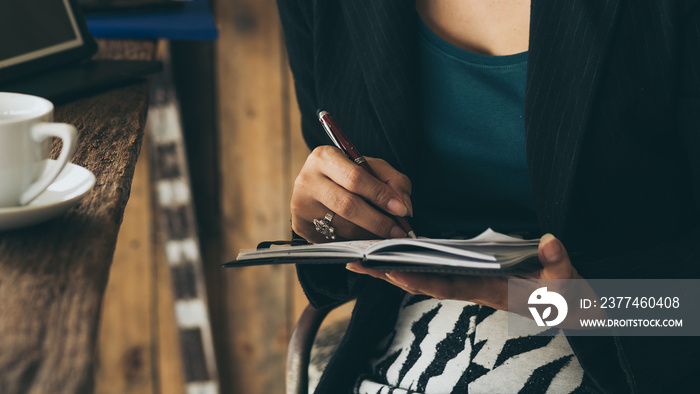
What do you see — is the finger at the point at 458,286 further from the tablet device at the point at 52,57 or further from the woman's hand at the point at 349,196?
the tablet device at the point at 52,57

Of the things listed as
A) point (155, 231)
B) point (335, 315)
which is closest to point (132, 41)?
point (155, 231)

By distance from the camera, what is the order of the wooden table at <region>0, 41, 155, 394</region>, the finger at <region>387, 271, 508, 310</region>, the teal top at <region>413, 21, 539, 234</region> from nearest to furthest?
1. the wooden table at <region>0, 41, 155, 394</region>
2. the finger at <region>387, 271, 508, 310</region>
3. the teal top at <region>413, 21, 539, 234</region>

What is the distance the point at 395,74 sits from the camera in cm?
89

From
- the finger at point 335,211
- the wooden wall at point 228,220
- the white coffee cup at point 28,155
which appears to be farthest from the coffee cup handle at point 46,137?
the wooden wall at point 228,220

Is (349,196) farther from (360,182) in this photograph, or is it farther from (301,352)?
(301,352)

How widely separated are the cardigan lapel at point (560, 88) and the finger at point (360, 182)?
0.21 metres

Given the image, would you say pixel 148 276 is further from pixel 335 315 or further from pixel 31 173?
pixel 31 173

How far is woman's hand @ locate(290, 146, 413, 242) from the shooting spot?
0.69m

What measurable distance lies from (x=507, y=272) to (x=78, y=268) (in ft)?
1.02

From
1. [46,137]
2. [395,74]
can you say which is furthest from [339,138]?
[46,137]

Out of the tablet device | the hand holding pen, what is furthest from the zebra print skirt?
the tablet device

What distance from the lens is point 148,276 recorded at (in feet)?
5.57

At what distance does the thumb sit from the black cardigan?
0.49 feet

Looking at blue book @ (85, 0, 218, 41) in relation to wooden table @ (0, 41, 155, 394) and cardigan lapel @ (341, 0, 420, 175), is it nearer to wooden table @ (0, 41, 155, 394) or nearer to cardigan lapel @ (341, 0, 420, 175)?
cardigan lapel @ (341, 0, 420, 175)
